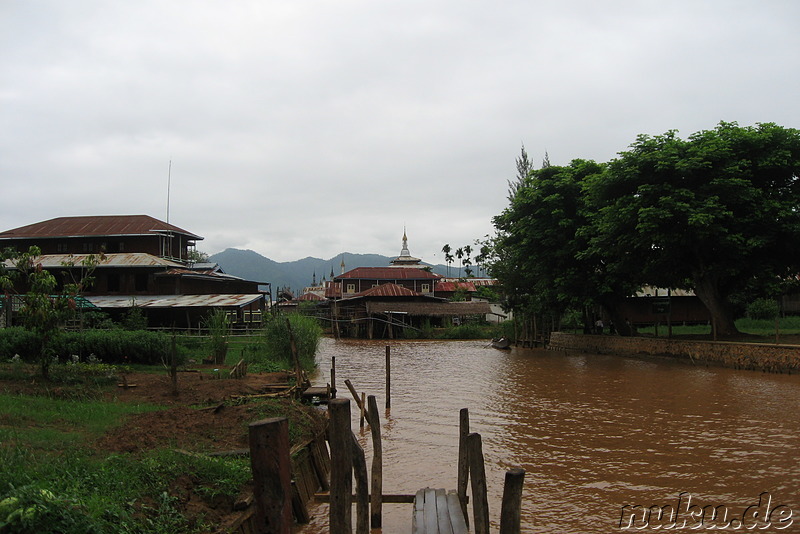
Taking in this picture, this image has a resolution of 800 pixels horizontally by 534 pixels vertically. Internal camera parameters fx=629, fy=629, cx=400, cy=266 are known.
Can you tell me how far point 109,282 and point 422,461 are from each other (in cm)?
3094

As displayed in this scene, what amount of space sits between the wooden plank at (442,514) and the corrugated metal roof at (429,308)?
38254mm

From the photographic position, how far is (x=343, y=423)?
519 centimetres

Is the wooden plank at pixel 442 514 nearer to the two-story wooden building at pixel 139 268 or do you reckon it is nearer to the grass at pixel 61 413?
the grass at pixel 61 413

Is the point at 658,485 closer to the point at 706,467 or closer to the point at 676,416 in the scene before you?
the point at 706,467

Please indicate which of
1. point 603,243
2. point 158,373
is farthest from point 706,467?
point 603,243

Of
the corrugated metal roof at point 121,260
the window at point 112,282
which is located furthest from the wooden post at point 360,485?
the window at point 112,282

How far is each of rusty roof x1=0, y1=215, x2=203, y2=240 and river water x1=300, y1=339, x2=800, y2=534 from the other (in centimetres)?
2115

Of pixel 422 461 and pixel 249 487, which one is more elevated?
pixel 249 487

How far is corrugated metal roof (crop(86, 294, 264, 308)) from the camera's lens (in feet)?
101

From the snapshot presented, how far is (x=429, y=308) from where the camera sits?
4669 centimetres

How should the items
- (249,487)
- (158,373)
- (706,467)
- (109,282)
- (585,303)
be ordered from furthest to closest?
(109,282) < (585,303) < (158,373) < (706,467) < (249,487)

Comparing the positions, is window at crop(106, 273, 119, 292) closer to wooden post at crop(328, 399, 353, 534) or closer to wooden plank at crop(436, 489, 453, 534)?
wooden plank at crop(436, 489, 453, 534)

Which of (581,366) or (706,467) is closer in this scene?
(706,467)

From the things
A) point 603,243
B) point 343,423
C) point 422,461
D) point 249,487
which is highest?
point 603,243
